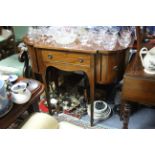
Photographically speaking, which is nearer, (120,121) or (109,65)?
(109,65)

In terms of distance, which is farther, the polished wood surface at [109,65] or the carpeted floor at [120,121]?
the carpeted floor at [120,121]

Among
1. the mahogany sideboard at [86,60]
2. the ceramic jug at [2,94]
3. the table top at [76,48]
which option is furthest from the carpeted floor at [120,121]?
the ceramic jug at [2,94]

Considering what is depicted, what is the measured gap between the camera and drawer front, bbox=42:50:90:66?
1393 mm

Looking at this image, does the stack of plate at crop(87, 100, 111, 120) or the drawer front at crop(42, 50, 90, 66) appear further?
the stack of plate at crop(87, 100, 111, 120)

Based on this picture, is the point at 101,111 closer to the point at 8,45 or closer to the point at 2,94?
the point at 2,94

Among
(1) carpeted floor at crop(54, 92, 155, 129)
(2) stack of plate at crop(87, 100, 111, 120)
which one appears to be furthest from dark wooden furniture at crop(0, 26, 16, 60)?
(2) stack of plate at crop(87, 100, 111, 120)

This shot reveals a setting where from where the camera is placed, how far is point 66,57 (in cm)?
145

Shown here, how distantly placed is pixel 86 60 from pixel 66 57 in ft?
0.52

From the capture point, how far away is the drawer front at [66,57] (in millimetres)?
1393

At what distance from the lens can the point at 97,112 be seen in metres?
1.76

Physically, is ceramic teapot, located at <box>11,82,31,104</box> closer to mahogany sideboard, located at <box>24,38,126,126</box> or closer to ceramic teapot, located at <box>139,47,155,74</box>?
mahogany sideboard, located at <box>24,38,126,126</box>

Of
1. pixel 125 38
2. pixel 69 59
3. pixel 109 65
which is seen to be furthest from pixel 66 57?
pixel 125 38

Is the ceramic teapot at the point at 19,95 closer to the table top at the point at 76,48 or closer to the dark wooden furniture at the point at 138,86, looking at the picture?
the table top at the point at 76,48
